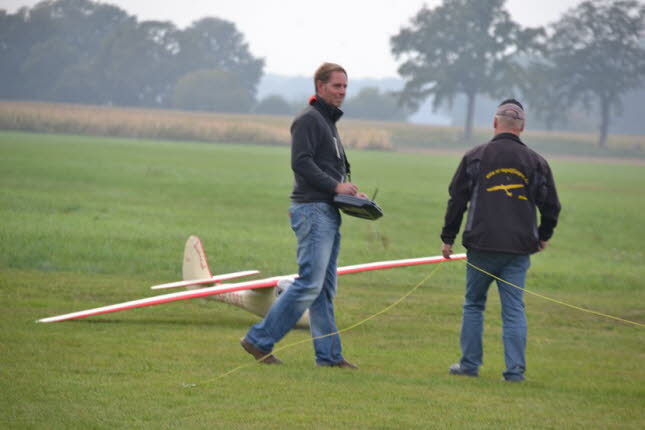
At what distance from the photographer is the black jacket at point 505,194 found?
19.9ft

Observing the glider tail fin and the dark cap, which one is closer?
the dark cap

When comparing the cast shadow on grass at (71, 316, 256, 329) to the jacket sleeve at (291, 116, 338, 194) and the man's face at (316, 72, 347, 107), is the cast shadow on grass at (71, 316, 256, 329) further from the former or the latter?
the man's face at (316, 72, 347, 107)

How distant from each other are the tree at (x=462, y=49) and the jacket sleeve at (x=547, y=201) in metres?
86.7

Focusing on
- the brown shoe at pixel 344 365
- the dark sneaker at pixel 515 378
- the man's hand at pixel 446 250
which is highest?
the man's hand at pixel 446 250

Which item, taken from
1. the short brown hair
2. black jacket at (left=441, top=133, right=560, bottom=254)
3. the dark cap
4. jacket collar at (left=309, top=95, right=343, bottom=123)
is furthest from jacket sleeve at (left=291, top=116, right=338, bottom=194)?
the dark cap

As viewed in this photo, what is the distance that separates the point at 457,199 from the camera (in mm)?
6258

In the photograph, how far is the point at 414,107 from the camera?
308 ft

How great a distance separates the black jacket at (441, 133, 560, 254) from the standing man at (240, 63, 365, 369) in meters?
0.83

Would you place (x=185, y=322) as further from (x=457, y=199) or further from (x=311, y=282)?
(x=457, y=199)

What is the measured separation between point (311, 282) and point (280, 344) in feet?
4.16

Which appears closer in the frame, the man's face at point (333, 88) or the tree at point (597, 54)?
the man's face at point (333, 88)

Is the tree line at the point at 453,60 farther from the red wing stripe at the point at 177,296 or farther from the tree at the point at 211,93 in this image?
the red wing stripe at the point at 177,296

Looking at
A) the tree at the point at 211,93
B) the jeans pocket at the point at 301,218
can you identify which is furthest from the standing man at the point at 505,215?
the tree at the point at 211,93

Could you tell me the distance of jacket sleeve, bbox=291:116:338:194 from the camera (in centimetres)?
597
